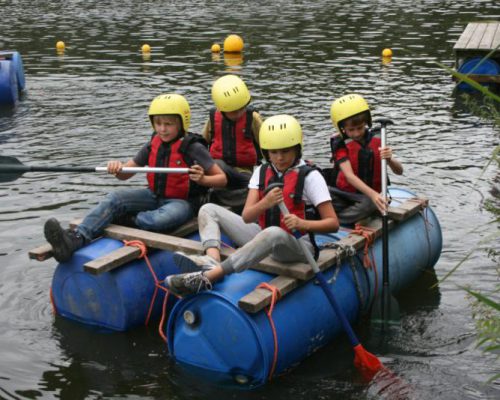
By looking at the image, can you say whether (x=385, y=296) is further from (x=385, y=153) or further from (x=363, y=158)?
(x=363, y=158)

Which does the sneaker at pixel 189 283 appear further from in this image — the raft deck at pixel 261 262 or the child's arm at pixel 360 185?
the child's arm at pixel 360 185

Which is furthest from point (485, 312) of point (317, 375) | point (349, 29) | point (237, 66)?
point (349, 29)

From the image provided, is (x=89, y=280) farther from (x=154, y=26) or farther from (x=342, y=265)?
(x=154, y=26)

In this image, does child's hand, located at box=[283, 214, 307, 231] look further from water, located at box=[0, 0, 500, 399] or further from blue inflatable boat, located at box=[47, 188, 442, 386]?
water, located at box=[0, 0, 500, 399]

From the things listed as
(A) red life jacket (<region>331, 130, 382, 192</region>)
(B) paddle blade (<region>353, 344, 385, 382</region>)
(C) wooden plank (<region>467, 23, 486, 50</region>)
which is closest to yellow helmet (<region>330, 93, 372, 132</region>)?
(A) red life jacket (<region>331, 130, 382, 192</region>)

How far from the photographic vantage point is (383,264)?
21.6ft

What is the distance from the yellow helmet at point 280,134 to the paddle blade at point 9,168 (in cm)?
244

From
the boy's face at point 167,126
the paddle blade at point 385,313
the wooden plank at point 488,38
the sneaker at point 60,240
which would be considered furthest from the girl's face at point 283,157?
the wooden plank at point 488,38

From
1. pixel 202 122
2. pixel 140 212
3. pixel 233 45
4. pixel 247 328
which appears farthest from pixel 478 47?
pixel 247 328

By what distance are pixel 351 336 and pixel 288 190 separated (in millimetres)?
1192

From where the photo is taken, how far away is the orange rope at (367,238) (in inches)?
261

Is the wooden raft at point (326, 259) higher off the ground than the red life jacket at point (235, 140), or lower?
lower

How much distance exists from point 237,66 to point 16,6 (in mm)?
16930

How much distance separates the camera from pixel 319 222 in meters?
6.14
